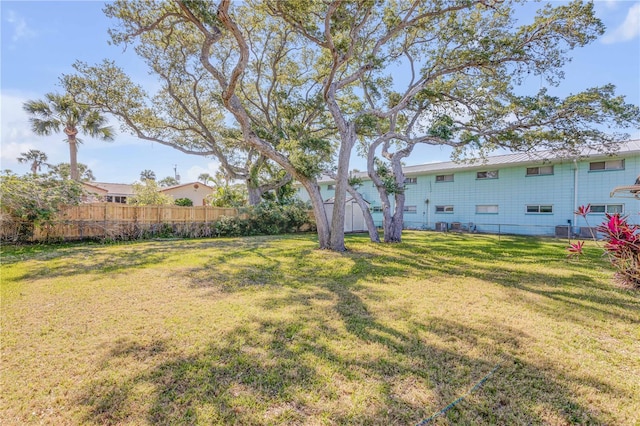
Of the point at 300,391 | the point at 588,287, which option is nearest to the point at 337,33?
the point at 588,287

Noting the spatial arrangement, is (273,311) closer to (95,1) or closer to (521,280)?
(521,280)

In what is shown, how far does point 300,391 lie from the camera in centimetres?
256

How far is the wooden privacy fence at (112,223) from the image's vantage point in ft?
37.4

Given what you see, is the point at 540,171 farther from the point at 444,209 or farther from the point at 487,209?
the point at 444,209

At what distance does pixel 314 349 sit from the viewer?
329cm

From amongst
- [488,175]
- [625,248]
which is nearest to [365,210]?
[625,248]

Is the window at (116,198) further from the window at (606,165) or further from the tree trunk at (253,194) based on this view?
the window at (606,165)

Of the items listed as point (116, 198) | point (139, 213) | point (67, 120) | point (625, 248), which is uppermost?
point (67, 120)

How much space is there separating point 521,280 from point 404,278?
242cm

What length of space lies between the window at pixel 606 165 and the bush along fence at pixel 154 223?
49.5 feet

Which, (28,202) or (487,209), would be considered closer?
(28,202)

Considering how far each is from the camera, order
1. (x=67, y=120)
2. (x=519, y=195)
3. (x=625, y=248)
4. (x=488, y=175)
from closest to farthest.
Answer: (x=625, y=248)
(x=519, y=195)
(x=67, y=120)
(x=488, y=175)

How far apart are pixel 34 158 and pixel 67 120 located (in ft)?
52.1

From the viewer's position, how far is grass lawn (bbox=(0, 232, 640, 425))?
7.74 ft
